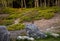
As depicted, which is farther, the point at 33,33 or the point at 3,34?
the point at 33,33

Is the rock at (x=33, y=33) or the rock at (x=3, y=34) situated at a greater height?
the rock at (x=3, y=34)

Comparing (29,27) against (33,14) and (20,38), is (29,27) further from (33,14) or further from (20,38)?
(33,14)

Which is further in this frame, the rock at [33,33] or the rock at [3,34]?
the rock at [33,33]

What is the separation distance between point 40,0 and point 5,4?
4892 millimetres

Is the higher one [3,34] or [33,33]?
[3,34]

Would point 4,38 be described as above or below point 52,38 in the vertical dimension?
above

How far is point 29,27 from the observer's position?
11.9 meters

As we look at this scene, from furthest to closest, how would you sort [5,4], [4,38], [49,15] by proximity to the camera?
[5,4]
[49,15]
[4,38]

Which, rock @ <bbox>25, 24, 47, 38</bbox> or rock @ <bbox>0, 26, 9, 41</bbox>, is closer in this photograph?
rock @ <bbox>0, 26, 9, 41</bbox>

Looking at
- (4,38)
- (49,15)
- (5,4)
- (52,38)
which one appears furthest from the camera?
(5,4)

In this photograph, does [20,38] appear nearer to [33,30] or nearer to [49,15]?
[33,30]

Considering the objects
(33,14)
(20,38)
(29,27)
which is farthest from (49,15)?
(20,38)

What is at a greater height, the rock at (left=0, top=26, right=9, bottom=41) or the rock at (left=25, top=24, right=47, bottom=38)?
the rock at (left=0, top=26, right=9, bottom=41)

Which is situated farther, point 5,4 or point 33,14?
point 5,4
